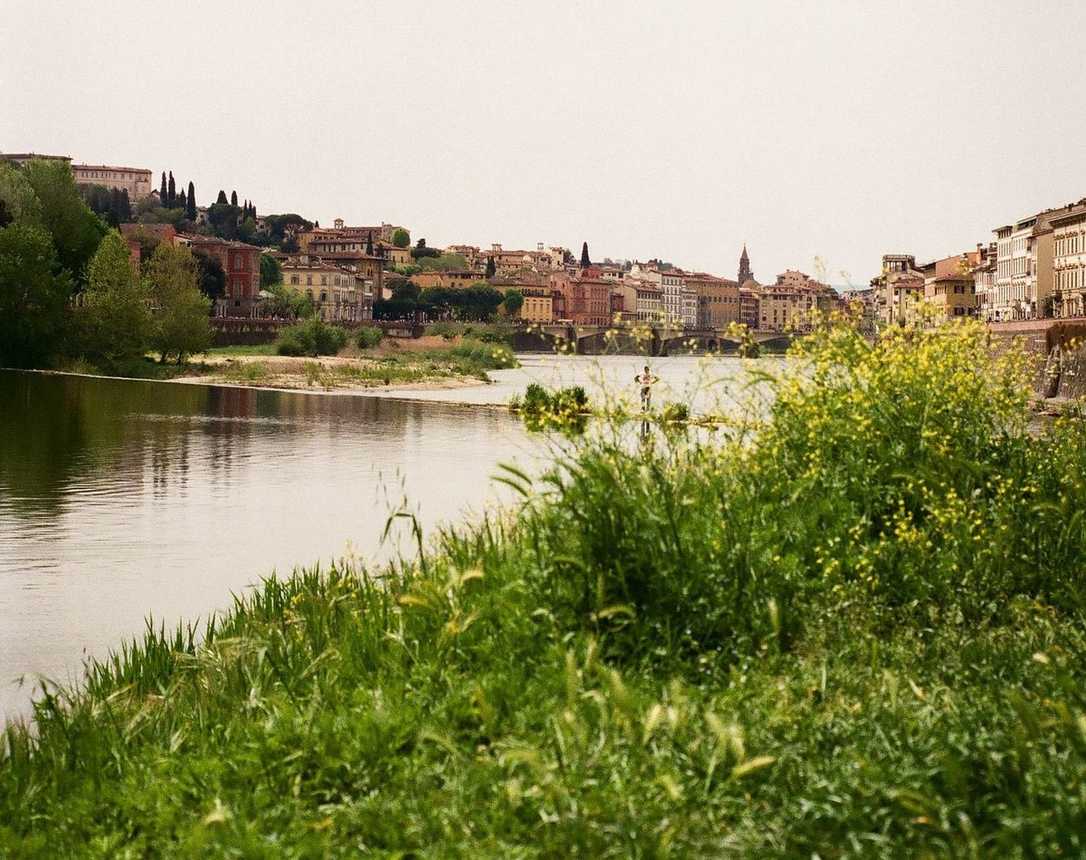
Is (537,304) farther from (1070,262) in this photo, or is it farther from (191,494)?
→ (191,494)

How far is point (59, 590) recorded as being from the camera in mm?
11516

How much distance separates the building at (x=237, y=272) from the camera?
116125 mm

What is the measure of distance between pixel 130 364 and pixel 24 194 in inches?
318

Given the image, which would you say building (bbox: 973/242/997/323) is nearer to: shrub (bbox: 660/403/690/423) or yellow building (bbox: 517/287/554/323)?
yellow building (bbox: 517/287/554/323)

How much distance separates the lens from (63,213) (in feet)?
199

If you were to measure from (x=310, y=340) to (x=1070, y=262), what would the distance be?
111ft

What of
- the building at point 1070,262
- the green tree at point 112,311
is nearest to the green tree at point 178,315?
the green tree at point 112,311

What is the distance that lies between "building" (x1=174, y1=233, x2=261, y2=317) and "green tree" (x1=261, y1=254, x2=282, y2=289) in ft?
42.5

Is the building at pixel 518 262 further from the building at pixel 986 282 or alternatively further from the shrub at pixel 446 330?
the building at pixel 986 282

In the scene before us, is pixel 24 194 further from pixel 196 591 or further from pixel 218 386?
pixel 196 591

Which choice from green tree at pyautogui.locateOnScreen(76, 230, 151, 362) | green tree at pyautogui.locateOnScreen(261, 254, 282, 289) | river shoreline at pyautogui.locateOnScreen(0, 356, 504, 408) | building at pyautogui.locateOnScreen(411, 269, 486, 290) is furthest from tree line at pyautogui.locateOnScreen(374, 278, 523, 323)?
river shoreline at pyautogui.locateOnScreen(0, 356, 504, 408)

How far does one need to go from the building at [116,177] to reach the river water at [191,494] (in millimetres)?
143167

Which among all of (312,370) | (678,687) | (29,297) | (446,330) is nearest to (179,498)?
(678,687)

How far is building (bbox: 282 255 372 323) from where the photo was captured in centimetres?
13450
